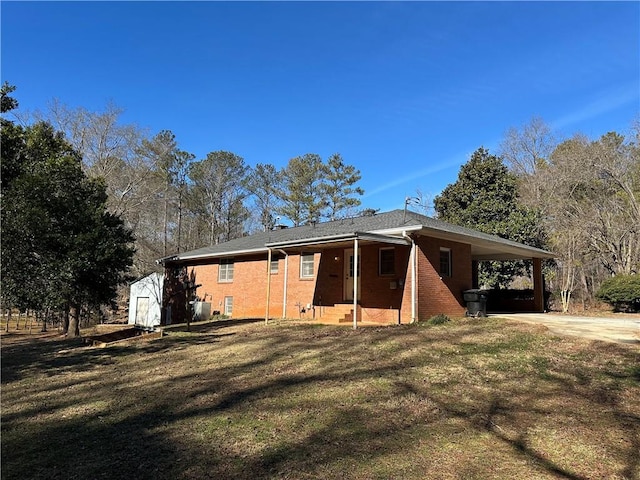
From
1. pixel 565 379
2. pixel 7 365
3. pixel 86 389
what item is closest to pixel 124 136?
pixel 7 365

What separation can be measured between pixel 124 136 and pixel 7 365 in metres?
19.5

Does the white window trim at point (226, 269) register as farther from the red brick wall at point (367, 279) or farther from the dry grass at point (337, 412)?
the dry grass at point (337, 412)

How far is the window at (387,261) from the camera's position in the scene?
45.9 ft

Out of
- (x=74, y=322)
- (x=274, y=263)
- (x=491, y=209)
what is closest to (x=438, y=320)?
(x=274, y=263)

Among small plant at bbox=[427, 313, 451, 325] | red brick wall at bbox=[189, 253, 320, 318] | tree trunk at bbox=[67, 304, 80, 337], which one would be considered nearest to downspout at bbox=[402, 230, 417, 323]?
small plant at bbox=[427, 313, 451, 325]

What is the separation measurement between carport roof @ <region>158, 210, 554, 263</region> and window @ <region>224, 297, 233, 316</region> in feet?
6.54

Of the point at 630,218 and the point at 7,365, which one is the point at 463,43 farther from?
the point at 630,218

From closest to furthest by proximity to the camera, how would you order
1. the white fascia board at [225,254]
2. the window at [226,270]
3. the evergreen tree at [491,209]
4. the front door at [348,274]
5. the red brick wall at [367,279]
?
the red brick wall at [367,279]
the front door at [348,274]
the white fascia board at [225,254]
the window at [226,270]
the evergreen tree at [491,209]

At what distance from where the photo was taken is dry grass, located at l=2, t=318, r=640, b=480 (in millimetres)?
3945

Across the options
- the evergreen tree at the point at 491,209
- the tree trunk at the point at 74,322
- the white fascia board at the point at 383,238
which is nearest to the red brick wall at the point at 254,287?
the white fascia board at the point at 383,238

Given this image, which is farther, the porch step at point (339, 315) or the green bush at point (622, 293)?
the green bush at point (622, 293)

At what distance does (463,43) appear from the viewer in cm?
1366

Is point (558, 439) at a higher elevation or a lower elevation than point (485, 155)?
lower

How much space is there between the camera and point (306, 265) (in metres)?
16.7
